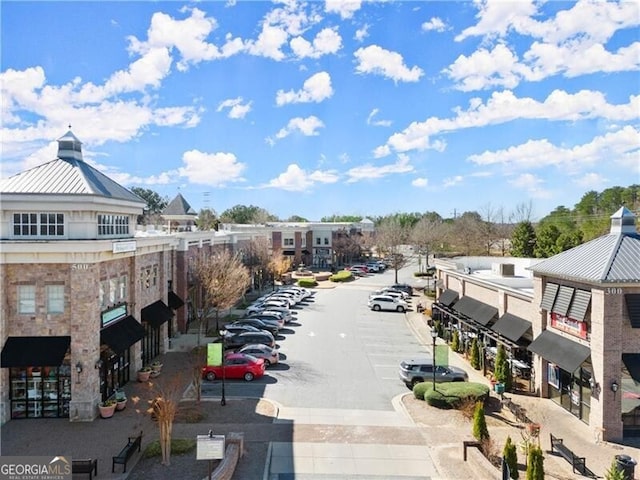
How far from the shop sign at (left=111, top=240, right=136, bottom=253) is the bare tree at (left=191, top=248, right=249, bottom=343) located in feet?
32.6

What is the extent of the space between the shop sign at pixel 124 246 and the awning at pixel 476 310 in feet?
66.7

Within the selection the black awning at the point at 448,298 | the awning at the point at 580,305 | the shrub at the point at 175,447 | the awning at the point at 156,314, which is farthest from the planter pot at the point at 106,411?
the black awning at the point at 448,298

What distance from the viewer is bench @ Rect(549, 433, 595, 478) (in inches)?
587

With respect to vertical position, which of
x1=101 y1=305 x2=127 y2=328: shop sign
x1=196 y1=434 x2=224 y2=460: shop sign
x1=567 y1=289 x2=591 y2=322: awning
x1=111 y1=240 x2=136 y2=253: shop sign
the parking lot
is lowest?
the parking lot

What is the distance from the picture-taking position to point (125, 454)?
1520 cm

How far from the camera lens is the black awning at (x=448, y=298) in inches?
1380

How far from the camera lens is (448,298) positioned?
35875mm

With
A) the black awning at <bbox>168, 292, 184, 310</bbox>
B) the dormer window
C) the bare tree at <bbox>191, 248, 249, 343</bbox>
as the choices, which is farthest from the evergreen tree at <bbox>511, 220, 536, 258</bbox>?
the dormer window

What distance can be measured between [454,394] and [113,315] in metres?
16.4

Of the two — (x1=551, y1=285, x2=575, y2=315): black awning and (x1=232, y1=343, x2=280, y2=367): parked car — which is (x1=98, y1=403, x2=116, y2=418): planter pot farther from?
(x1=551, y1=285, x2=575, y2=315): black awning

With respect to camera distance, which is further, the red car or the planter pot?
the red car

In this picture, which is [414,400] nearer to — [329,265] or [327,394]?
[327,394]

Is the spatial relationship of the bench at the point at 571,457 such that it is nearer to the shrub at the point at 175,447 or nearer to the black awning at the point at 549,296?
the black awning at the point at 549,296

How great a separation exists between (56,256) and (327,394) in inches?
542
